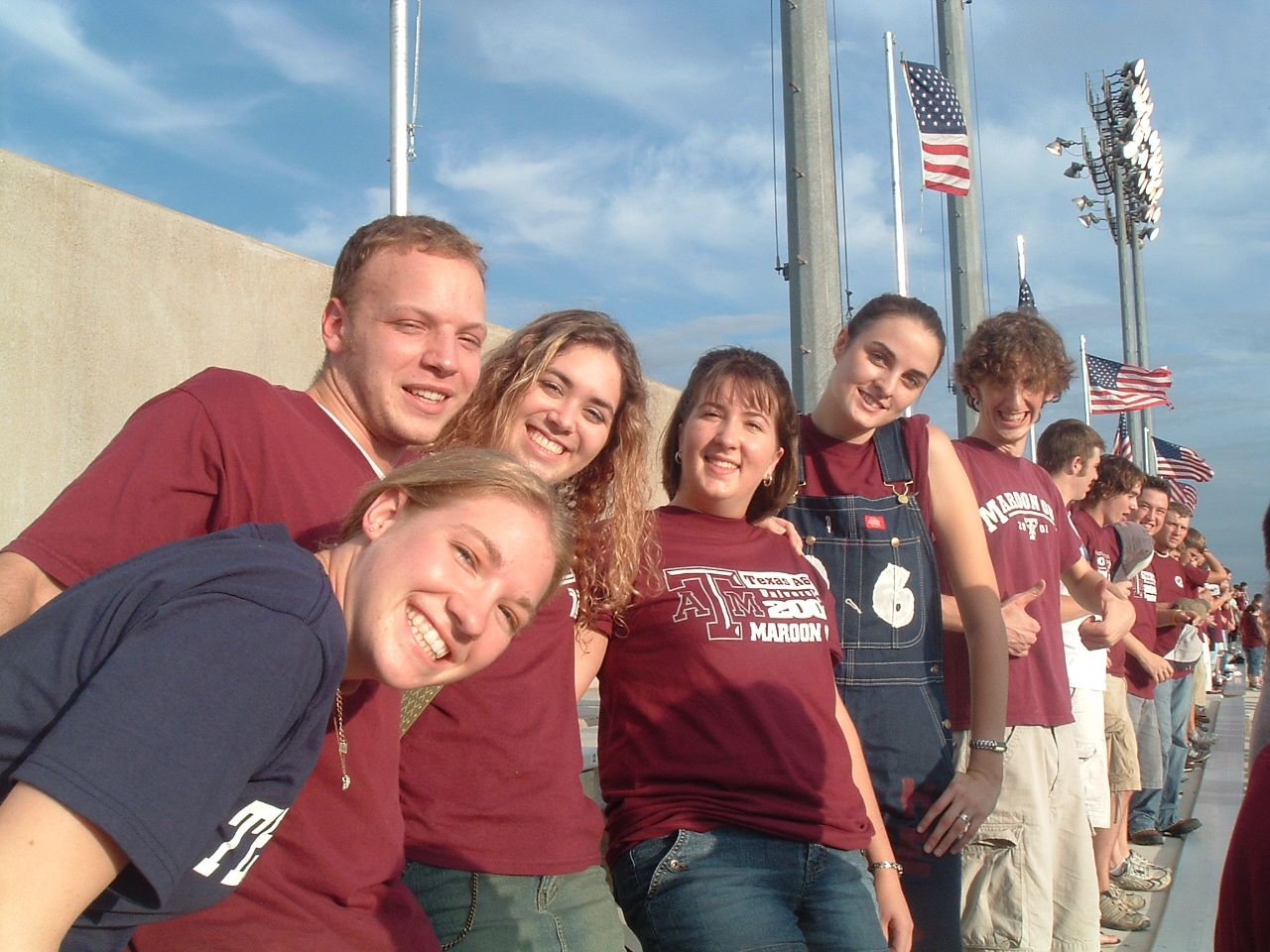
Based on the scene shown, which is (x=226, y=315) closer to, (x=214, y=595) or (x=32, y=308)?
(x=32, y=308)

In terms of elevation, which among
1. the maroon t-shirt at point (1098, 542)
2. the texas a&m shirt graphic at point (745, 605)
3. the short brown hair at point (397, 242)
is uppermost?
the short brown hair at point (397, 242)

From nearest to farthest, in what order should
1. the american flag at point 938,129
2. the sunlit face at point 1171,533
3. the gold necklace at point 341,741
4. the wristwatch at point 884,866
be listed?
the gold necklace at point 341,741 → the wristwatch at point 884,866 → the sunlit face at point 1171,533 → the american flag at point 938,129

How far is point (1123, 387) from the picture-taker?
18.6m

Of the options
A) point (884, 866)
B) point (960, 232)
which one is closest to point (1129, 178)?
point (960, 232)

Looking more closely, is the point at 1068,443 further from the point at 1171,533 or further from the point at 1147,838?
the point at 1171,533

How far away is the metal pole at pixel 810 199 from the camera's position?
588 cm

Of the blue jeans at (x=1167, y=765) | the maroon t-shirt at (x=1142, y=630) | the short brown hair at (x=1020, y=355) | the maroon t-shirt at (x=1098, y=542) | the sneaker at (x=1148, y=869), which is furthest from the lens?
the blue jeans at (x=1167, y=765)

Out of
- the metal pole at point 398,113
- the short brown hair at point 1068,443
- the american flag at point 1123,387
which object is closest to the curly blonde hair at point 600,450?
the metal pole at point 398,113

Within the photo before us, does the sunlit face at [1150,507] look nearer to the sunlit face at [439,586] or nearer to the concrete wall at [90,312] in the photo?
the concrete wall at [90,312]

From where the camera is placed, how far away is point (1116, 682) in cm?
682

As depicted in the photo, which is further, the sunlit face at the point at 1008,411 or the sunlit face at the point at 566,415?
the sunlit face at the point at 1008,411

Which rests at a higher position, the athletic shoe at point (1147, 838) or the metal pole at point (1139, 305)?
the metal pole at point (1139, 305)

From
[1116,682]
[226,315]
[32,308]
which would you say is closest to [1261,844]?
[32,308]

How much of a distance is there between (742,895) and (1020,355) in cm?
248
